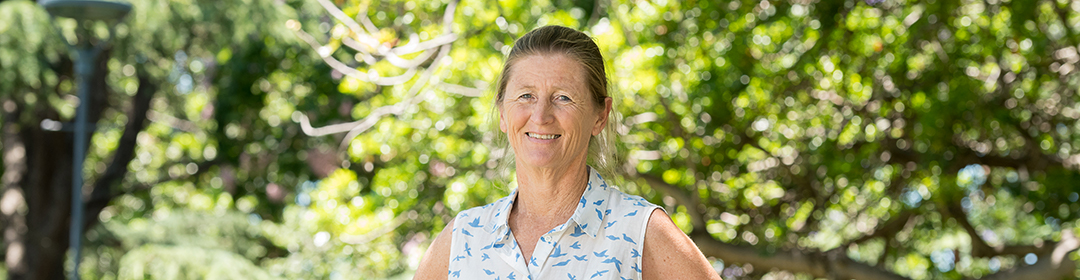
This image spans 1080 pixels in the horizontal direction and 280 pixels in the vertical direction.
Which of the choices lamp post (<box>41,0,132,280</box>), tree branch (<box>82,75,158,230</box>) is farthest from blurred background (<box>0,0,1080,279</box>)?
tree branch (<box>82,75,158,230</box>)

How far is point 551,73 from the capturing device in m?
1.48

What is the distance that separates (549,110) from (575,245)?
0.21 meters

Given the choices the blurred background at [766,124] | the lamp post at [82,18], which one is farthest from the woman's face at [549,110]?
the lamp post at [82,18]

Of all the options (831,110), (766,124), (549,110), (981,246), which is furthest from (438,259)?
(981,246)

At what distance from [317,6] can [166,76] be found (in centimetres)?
181

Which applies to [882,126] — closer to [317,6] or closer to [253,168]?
[317,6]

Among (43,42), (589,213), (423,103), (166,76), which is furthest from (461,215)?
(166,76)

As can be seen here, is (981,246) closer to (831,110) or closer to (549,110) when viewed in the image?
(831,110)

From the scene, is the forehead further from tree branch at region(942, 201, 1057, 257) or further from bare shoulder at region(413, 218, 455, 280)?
tree branch at region(942, 201, 1057, 257)

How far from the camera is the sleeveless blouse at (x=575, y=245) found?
1430 millimetres

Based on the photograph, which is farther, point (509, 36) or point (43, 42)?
point (43, 42)

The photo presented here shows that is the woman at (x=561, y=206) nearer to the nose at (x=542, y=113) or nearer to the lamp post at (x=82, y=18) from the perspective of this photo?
the nose at (x=542, y=113)

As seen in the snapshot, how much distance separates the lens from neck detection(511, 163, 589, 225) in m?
1.53

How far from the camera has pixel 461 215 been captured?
164 cm
